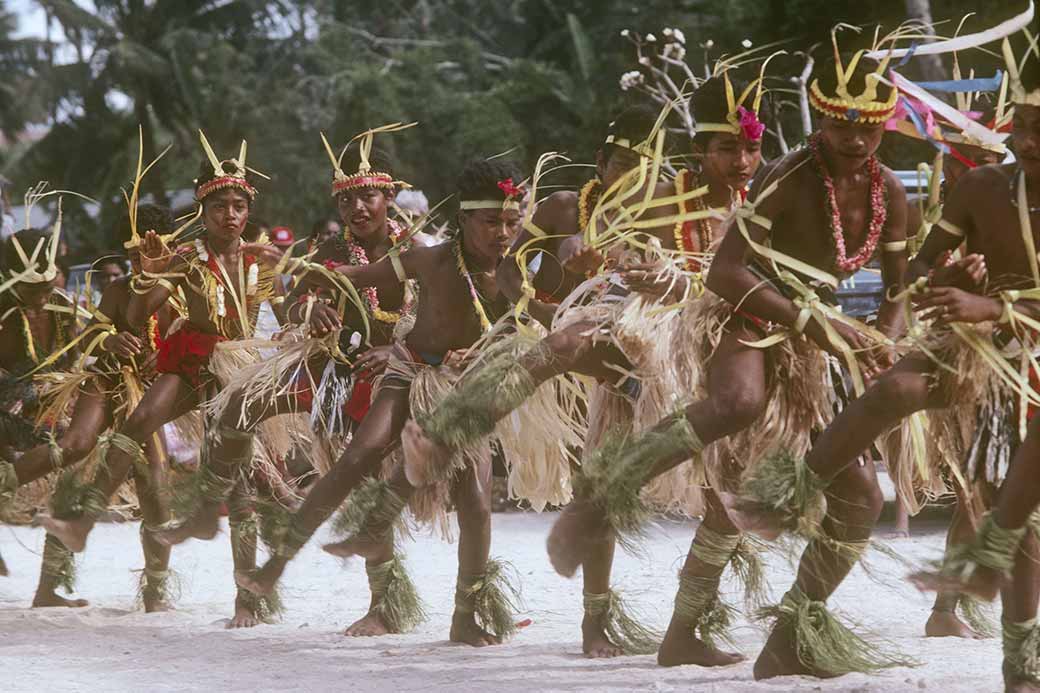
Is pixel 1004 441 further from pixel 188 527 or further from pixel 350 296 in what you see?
pixel 188 527

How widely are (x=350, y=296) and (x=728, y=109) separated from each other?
1.68m

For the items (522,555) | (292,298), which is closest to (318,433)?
(292,298)

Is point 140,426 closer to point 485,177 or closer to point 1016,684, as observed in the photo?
point 485,177

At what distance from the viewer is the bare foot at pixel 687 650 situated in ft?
15.0

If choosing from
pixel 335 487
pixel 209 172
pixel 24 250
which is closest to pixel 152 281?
pixel 209 172

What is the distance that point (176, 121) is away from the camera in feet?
98.8

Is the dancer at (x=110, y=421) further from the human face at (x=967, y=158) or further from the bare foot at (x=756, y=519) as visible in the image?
the human face at (x=967, y=158)

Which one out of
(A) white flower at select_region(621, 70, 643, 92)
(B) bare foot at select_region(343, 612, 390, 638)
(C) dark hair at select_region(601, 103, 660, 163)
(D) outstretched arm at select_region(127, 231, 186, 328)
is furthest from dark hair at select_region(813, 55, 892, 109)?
(A) white flower at select_region(621, 70, 643, 92)

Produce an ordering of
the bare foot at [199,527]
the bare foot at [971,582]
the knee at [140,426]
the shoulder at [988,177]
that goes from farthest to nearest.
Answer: the knee at [140,426] → the bare foot at [199,527] → the shoulder at [988,177] → the bare foot at [971,582]

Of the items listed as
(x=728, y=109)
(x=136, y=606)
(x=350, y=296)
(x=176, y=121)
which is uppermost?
(x=176, y=121)

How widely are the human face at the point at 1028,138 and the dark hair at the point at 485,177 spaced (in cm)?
183

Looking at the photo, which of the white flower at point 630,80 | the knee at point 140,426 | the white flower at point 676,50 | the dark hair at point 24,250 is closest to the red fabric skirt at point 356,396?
the knee at point 140,426

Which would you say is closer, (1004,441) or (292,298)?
(1004,441)

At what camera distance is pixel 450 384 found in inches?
205
